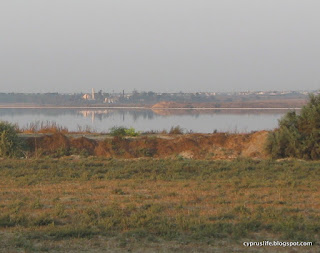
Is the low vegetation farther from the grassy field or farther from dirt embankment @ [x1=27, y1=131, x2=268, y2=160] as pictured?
the grassy field

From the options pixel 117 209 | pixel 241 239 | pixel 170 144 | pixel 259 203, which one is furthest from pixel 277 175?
pixel 170 144

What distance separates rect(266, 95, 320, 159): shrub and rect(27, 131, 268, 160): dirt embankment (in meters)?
1.89

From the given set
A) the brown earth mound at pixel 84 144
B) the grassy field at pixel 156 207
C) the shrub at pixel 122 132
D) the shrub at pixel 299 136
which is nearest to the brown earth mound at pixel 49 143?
the brown earth mound at pixel 84 144

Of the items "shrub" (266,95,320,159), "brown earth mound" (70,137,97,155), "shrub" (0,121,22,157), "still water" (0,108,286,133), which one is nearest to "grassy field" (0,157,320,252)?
"shrub" (266,95,320,159)

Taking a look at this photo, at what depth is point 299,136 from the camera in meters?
21.7

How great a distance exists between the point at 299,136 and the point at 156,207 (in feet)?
41.6

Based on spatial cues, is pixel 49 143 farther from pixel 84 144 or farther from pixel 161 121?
pixel 161 121

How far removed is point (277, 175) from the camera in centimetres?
1573

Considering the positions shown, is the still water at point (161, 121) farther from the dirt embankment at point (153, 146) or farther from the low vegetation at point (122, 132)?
the low vegetation at point (122, 132)

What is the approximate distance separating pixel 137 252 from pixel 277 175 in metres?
8.89

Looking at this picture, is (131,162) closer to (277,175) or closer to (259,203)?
(277,175)

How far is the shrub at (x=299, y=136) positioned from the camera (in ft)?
70.8

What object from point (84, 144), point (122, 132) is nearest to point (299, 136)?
point (84, 144)

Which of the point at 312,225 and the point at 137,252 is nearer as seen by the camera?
the point at 137,252
